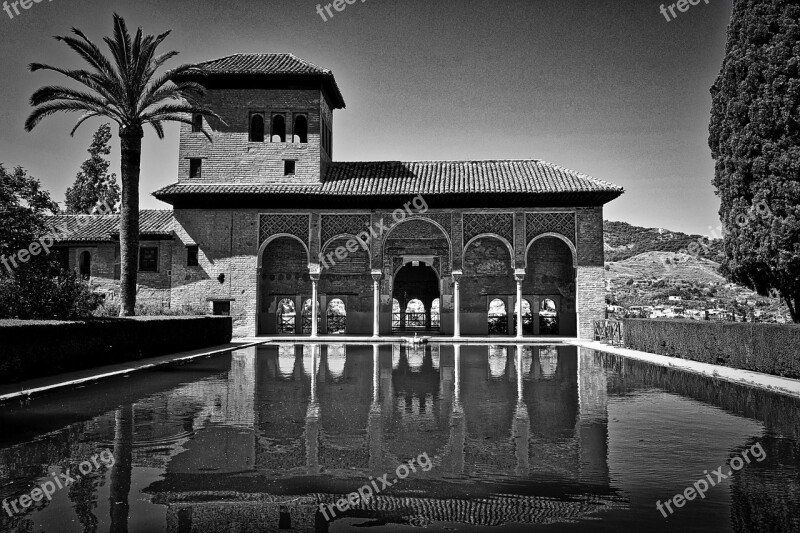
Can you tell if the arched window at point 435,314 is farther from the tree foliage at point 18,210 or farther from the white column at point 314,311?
the tree foliage at point 18,210

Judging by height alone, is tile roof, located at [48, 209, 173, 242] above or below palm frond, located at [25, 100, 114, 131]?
below

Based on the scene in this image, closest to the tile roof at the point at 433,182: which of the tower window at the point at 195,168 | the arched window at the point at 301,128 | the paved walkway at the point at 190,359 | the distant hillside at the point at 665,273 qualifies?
the tower window at the point at 195,168

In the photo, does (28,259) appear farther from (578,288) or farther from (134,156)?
(578,288)

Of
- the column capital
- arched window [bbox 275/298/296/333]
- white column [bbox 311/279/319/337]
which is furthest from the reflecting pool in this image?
arched window [bbox 275/298/296/333]

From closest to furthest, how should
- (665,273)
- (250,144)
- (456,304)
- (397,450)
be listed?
1. (397,450)
2. (456,304)
3. (250,144)
4. (665,273)

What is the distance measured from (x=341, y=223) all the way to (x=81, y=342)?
15237 mm

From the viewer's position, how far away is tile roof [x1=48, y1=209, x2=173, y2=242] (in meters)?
27.5

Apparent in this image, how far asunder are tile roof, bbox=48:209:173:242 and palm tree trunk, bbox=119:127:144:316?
7555 millimetres

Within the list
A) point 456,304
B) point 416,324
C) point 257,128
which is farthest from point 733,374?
point 416,324

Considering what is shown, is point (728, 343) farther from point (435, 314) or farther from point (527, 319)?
point (435, 314)

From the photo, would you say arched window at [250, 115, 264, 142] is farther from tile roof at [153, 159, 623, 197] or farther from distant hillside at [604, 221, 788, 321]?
distant hillside at [604, 221, 788, 321]

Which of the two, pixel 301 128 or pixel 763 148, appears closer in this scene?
pixel 763 148

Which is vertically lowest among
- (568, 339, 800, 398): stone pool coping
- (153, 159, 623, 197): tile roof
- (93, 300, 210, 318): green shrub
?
(568, 339, 800, 398): stone pool coping

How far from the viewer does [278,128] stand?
28.2 metres
